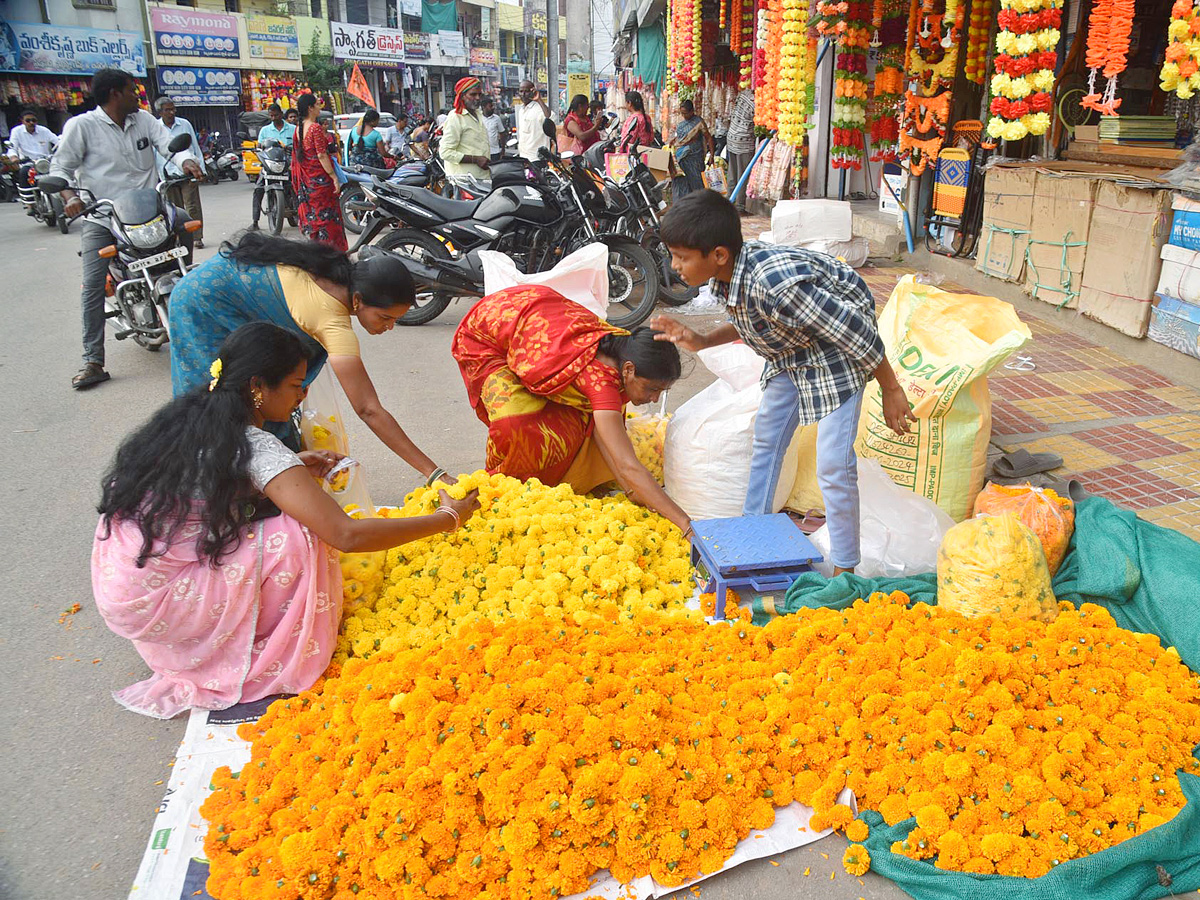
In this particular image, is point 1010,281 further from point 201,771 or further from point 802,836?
point 201,771

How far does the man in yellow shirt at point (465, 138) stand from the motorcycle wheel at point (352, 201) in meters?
1.35

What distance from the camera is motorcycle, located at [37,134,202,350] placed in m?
5.86

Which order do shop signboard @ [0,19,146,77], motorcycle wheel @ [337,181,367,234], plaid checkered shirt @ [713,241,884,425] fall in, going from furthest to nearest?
shop signboard @ [0,19,146,77] < motorcycle wheel @ [337,181,367,234] < plaid checkered shirt @ [713,241,884,425]

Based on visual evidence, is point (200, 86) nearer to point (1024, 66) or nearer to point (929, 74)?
point (929, 74)

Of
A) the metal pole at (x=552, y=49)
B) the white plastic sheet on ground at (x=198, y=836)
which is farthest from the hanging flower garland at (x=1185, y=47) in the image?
the metal pole at (x=552, y=49)

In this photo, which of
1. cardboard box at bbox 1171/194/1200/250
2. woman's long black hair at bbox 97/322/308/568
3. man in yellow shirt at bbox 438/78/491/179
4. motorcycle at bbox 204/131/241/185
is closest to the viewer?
woman's long black hair at bbox 97/322/308/568

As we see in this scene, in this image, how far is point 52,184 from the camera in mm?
5512

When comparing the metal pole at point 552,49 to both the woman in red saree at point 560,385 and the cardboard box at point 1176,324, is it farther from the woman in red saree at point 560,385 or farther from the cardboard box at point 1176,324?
the woman in red saree at point 560,385

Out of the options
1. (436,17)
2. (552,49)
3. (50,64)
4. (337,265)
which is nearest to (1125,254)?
(337,265)

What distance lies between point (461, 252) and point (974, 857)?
592cm

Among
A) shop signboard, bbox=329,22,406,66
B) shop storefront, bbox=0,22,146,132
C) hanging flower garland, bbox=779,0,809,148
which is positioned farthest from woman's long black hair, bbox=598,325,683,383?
shop signboard, bbox=329,22,406,66

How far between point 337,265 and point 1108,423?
3810 mm

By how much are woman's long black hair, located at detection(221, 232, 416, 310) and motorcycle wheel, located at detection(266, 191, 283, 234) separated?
863 centimetres

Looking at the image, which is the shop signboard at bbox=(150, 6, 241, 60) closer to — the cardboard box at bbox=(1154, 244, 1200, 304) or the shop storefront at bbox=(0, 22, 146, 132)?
the shop storefront at bbox=(0, 22, 146, 132)
